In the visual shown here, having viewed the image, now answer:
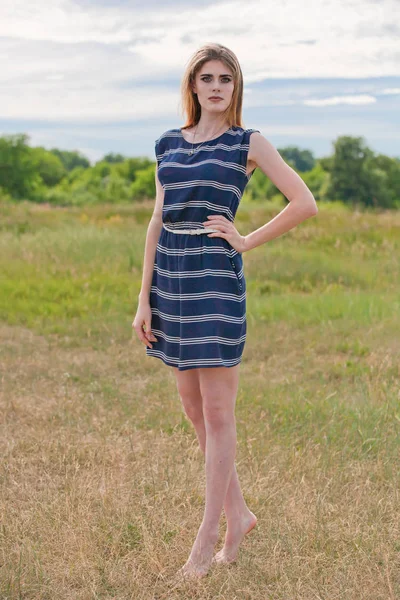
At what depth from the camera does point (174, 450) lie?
179 inches

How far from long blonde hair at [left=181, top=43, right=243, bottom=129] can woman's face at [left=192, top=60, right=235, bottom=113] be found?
0.9 inches

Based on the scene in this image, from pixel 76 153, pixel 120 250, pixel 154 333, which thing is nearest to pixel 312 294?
pixel 120 250

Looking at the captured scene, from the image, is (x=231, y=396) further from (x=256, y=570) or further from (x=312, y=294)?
(x=312, y=294)

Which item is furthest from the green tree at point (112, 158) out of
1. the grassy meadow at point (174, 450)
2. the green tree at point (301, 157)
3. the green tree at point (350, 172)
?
the grassy meadow at point (174, 450)

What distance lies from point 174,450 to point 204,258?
6.48 feet

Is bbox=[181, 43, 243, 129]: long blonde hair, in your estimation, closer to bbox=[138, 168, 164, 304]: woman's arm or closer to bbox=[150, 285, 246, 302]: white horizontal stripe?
bbox=[138, 168, 164, 304]: woman's arm

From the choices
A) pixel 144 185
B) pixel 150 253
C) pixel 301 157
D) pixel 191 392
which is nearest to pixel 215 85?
pixel 150 253

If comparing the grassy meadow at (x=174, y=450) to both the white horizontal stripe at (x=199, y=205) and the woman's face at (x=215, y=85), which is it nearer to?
the white horizontal stripe at (x=199, y=205)

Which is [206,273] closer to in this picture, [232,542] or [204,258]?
[204,258]

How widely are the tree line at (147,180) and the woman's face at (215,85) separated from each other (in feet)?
113

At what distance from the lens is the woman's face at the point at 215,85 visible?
116 inches

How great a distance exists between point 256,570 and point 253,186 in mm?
64237

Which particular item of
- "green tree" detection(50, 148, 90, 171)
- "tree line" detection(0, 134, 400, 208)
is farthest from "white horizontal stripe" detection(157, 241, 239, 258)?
"green tree" detection(50, 148, 90, 171)

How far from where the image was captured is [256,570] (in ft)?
10.4
